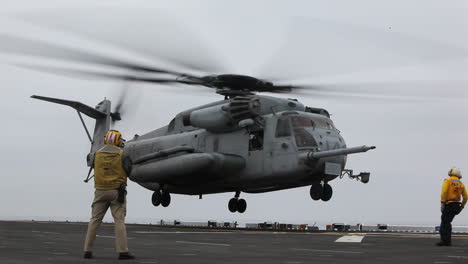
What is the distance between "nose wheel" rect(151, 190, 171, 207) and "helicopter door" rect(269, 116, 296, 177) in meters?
7.94

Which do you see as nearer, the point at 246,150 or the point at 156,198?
the point at 246,150

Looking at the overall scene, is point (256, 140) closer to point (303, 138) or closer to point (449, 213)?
point (303, 138)

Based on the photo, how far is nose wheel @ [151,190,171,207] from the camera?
33.2m

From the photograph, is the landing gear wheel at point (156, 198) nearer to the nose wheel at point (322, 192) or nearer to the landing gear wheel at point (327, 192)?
the nose wheel at point (322, 192)

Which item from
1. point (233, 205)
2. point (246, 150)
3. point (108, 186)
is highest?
point (246, 150)

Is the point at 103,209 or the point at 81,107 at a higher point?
the point at 81,107

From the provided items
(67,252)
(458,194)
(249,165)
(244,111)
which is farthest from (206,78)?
(67,252)

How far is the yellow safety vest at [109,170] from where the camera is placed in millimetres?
11664

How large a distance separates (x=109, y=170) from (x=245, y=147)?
55.4 feet

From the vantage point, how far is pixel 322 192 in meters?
27.0

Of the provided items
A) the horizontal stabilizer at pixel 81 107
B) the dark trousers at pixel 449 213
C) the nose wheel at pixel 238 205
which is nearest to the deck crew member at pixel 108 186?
the dark trousers at pixel 449 213

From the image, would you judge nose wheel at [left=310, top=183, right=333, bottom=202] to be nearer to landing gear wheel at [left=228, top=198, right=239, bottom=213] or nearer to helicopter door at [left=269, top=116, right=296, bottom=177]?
helicopter door at [left=269, top=116, right=296, bottom=177]

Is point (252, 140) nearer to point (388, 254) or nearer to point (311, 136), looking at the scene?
point (311, 136)

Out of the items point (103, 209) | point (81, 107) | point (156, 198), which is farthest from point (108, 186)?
point (81, 107)
